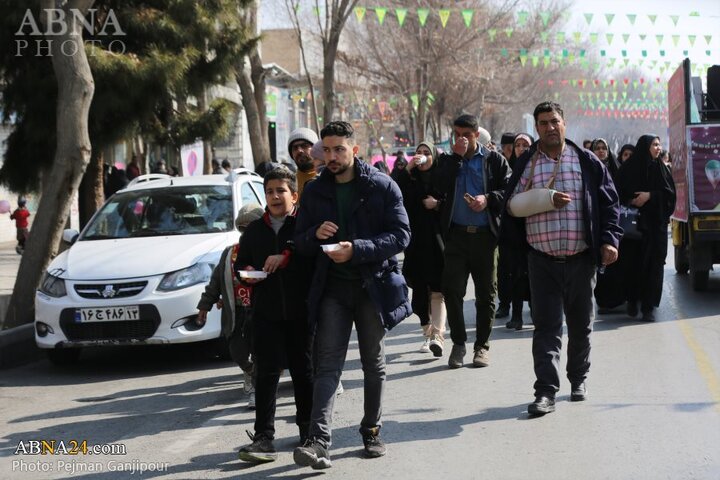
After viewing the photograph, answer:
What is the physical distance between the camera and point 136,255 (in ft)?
30.8

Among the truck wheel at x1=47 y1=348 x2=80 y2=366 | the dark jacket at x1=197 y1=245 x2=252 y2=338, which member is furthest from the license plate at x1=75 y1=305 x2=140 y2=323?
the dark jacket at x1=197 y1=245 x2=252 y2=338

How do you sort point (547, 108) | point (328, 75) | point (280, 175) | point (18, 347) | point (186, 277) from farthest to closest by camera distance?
point (328, 75), point (18, 347), point (186, 277), point (547, 108), point (280, 175)

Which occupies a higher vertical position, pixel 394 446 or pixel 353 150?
pixel 353 150

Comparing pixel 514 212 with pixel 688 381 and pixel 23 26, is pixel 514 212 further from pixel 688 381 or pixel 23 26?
pixel 23 26

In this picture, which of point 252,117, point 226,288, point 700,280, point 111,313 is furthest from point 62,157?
point 252,117

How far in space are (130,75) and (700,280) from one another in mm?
7872

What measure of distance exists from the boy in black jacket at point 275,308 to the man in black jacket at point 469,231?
2.70m

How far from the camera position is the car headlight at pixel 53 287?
30.2 feet

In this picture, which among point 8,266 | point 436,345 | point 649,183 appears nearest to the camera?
point 436,345

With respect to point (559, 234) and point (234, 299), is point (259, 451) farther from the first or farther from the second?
point (559, 234)

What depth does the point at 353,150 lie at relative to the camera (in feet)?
19.3

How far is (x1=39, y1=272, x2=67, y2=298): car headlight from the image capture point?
363 inches

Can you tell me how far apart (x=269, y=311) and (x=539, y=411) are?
1.93m

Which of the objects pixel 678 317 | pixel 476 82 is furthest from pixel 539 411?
pixel 476 82
